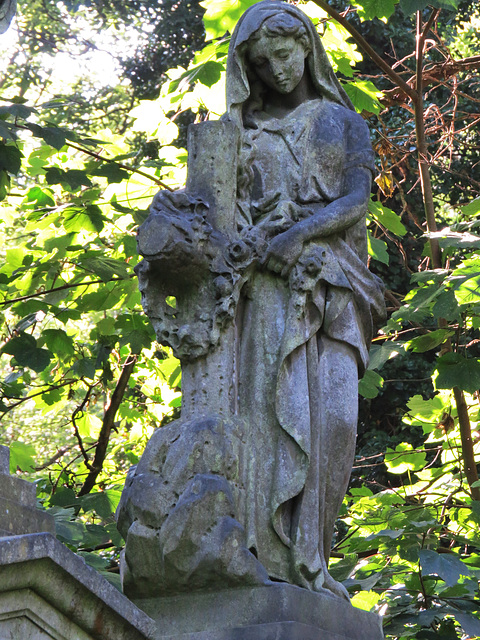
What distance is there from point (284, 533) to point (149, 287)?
1.16 m

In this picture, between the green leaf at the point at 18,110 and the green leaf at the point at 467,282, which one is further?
the green leaf at the point at 467,282

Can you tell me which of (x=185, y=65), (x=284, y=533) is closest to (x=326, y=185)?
(x=284, y=533)

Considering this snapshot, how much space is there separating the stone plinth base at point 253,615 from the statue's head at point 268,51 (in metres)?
2.26

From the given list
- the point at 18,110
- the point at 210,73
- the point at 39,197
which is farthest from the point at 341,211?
the point at 39,197

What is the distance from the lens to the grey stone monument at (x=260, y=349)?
4.00 metres

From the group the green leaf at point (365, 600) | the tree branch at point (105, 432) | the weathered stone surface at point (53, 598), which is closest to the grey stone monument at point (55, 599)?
the weathered stone surface at point (53, 598)

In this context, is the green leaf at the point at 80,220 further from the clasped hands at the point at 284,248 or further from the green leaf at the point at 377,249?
the clasped hands at the point at 284,248

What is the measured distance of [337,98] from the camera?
524cm

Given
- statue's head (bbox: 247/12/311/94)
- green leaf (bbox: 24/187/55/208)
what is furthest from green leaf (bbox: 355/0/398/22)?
green leaf (bbox: 24/187/55/208)

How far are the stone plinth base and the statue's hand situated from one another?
1364mm

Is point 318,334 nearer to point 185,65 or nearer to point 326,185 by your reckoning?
point 326,185

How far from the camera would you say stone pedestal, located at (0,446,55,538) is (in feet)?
13.1

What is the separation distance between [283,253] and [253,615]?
5.01 ft

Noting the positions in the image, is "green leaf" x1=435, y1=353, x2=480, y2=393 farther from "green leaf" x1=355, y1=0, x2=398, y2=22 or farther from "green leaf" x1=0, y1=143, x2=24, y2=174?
"green leaf" x1=0, y1=143, x2=24, y2=174
